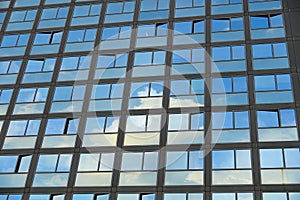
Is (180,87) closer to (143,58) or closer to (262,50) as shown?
(143,58)

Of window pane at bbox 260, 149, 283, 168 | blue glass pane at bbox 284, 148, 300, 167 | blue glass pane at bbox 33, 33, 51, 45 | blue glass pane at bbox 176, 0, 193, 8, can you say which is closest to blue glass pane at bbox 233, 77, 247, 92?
window pane at bbox 260, 149, 283, 168

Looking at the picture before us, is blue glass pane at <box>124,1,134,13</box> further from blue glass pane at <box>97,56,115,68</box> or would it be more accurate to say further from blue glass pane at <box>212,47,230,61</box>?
blue glass pane at <box>212,47,230,61</box>

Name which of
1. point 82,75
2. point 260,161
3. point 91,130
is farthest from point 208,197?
point 82,75

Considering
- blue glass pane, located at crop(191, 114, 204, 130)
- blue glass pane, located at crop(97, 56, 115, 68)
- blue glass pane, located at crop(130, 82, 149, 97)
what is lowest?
blue glass pane, located at crop(191, 114, 204, 130)

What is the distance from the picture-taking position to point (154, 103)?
25.2m

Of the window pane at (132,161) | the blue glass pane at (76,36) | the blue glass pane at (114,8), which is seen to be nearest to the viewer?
the window pane at (132,161)

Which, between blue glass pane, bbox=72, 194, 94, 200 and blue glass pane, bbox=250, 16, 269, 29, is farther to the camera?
blue glass pane, bbox=250, 16, 269, 29

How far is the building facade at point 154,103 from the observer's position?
22.5 meters

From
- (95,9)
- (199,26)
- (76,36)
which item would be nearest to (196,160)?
(199,26)

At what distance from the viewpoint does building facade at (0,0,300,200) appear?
2250cm

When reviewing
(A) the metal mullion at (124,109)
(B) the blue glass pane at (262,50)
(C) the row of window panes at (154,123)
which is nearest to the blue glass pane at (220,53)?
(B) the blue glass pane at (262,50)

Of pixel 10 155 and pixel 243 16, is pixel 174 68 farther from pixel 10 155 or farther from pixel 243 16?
pixel 10 155

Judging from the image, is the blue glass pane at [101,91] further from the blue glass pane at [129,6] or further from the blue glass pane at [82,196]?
the blue glass pane at [129,6]

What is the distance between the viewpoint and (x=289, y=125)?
23.0m
